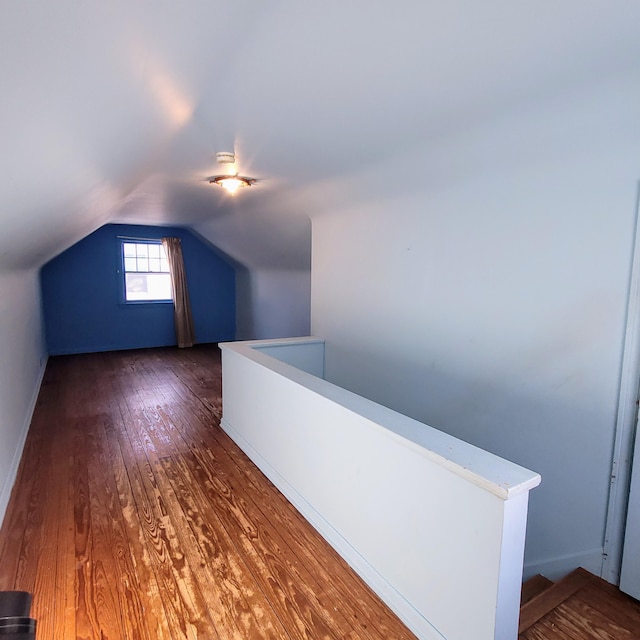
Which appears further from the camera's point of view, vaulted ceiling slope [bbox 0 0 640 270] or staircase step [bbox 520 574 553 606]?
staircase step [bbox 520 574 553 606]

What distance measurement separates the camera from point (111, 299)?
21.9ft

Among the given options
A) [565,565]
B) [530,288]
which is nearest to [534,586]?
[565,565]

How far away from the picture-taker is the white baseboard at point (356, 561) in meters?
1.50

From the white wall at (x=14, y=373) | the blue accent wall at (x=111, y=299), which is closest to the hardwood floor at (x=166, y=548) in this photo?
the white wall at (x=14, y=373)

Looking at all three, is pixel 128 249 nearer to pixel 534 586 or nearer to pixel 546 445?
pixel 546 445

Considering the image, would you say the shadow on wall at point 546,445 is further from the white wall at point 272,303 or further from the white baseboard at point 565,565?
the white wall at point 272,303

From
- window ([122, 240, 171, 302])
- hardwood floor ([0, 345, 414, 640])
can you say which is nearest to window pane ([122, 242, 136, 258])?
window ([122, 240, 171, 302])

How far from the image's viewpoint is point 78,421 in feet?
11.8

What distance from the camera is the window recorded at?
6.79m

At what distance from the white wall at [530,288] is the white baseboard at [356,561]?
1.07 m

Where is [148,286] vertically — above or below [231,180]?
below

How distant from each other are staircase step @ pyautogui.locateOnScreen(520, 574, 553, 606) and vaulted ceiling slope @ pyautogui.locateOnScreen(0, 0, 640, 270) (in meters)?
2.32

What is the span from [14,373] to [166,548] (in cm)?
188

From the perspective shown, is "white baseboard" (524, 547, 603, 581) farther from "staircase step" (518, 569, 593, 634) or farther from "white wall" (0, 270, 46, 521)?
"white wall" (0, 270, 46, 521)
